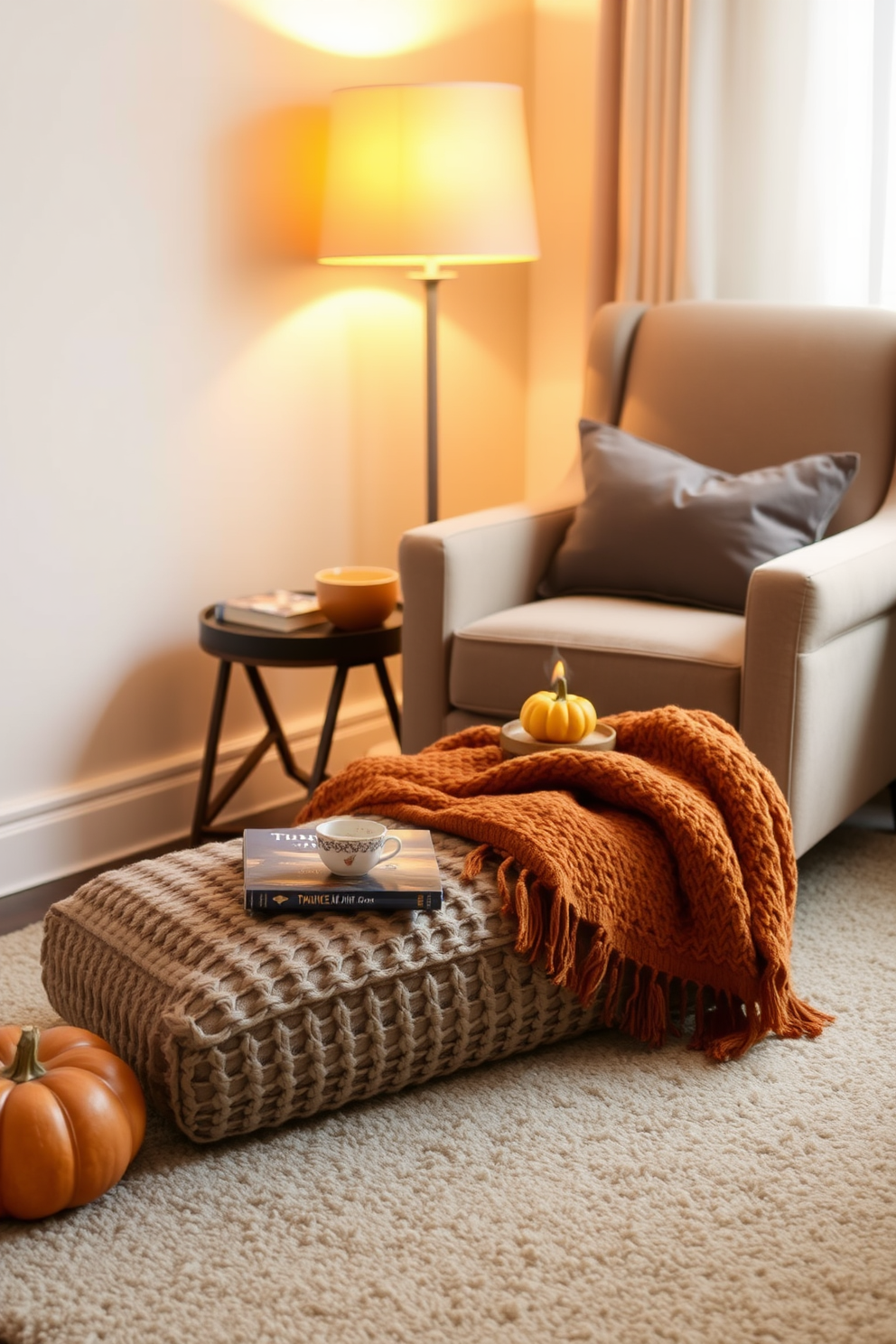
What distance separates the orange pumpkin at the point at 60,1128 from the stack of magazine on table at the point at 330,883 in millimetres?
261

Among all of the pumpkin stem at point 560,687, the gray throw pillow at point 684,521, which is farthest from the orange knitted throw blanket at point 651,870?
the gray throw pillow at point 684,521

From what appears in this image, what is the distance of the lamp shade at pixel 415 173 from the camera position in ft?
8.74

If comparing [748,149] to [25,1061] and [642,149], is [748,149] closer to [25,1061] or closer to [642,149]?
[642,149]

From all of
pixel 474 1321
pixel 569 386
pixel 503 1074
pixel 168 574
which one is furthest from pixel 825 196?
pixel 474 1321

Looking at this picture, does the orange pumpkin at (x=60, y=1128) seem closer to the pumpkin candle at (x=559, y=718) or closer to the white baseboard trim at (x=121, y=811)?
the pumpkin candle at (x=559, y=718)

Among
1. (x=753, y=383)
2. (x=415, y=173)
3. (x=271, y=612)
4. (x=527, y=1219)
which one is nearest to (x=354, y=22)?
(x=415, y=173)

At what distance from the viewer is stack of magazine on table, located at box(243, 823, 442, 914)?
5.23 ft

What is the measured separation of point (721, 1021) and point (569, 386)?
2.05 metres

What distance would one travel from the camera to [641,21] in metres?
3.06

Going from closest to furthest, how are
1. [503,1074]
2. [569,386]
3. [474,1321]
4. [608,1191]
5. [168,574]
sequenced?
[474,1321] → [608,1191] → [503,1074] → [168,574] → [569,386]

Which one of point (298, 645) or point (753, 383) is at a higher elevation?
point (753, 383)

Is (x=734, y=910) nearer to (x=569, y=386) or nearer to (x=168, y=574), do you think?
(x=168, y=574)

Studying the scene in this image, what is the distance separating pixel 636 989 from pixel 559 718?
385mm

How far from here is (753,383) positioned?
2756 millimetres
